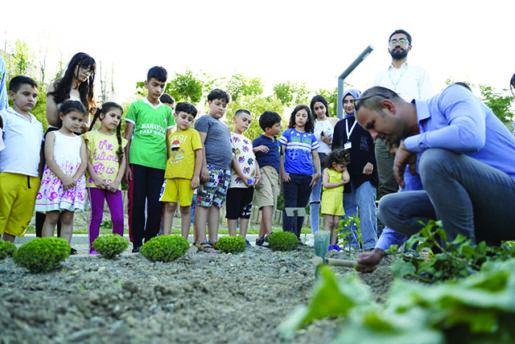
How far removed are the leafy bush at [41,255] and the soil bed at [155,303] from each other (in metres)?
0.06

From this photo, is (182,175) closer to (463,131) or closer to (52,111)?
(52,111)

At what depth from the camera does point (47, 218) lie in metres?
4.01

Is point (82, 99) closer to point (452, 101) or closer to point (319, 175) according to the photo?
point (319, 175)

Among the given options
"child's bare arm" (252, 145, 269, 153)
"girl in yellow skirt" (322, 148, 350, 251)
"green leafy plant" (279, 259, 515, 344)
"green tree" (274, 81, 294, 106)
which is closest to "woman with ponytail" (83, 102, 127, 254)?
"child's bare arm" (252, 145, 269, 153)

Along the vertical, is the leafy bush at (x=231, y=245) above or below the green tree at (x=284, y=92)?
below

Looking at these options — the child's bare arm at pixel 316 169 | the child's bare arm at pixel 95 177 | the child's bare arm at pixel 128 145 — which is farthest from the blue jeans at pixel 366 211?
the child's bare arm at pixel 95 177

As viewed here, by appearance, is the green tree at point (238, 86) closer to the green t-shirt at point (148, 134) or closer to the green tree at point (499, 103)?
the green tree at point (499, 103)

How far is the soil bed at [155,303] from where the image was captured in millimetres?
1519

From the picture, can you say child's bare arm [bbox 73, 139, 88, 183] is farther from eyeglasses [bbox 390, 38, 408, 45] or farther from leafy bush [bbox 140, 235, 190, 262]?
eyeglasses [bbox 390, 38, 408, 45]

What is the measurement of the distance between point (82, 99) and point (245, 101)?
1513 centimetres

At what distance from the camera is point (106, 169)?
455cm

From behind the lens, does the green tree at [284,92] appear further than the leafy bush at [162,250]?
Yes

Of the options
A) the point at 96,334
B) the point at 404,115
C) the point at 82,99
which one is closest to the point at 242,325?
the point at 96,334

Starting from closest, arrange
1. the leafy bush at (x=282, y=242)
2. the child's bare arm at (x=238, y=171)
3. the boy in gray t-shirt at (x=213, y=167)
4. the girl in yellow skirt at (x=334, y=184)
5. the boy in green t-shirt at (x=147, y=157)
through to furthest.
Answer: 1. the leafy bush at (x=282, y=242)
2. the boy in green t-shirt at (x=147, y=157)
3. the boy in gray t-shirt at (x=213, y=167)
4. the child's bare arm at (x=238, y=171)
5. the girl in yellow skirt at (x=334, y=184)
